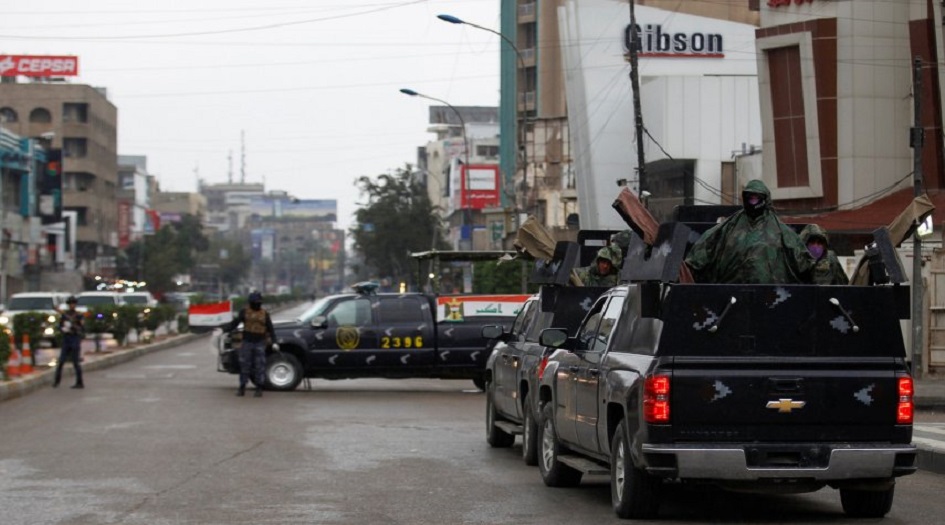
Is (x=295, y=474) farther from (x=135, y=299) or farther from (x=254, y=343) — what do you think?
(x=135, y=299)

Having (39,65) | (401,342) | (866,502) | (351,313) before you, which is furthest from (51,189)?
(866,502)

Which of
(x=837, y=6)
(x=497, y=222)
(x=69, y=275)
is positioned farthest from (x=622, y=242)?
(x=69, y=275)

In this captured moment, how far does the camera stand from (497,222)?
67.1 metres

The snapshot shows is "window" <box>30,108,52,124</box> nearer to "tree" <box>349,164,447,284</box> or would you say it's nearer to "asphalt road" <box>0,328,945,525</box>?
"tree" <box>349,164,447,284</box>

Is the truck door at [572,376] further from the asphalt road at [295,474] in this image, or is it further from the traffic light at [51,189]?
the traffic light at [51,189]

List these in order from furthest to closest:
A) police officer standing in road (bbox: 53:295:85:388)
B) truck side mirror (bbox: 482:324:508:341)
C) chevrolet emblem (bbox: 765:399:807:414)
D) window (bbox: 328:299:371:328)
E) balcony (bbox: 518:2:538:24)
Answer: balcony (bbox: 518:2:538:24) → window (bbox: 328:299:371:328) → police officer standing in road (bbox: 53:295:85:388) → truck side mirror (bbox: 482:324:508:341) → chevrolet emblem (bbox: 765:399:807:414)

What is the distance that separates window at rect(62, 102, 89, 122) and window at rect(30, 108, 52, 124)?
1.34m

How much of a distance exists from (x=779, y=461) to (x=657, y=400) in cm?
88

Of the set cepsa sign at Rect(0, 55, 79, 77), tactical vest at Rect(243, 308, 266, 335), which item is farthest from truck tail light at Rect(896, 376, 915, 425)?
cepsa sign at Rect(0, 55, 79, 77)

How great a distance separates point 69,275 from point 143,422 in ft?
278

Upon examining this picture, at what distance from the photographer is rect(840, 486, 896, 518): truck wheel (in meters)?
10.6

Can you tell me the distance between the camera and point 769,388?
10000 millimetres

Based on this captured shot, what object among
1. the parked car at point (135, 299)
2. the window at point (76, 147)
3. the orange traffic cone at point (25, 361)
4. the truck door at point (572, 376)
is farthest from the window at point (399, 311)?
the window at point (76, 147)

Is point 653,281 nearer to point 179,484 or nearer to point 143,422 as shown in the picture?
point 179,484
